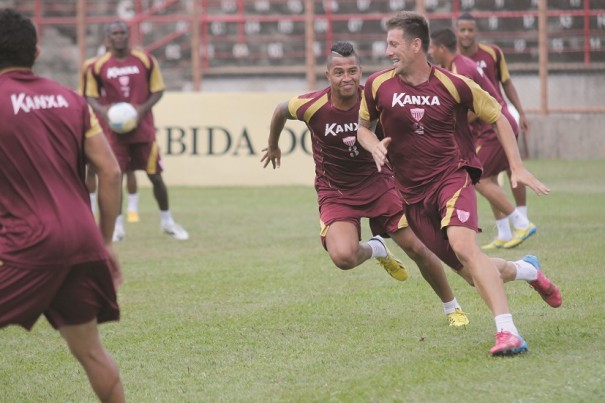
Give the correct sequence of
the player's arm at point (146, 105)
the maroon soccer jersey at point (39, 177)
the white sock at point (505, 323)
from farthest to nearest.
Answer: the player's arm at point (146, 105) → the white sock at point (505, 323) → the maroon soccer jersey at point (39, 177)

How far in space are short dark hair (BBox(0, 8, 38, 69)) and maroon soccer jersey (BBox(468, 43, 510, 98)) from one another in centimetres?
769

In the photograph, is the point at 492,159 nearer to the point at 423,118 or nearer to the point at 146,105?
the point at 146,105

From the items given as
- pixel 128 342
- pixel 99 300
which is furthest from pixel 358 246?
pixel 99 300

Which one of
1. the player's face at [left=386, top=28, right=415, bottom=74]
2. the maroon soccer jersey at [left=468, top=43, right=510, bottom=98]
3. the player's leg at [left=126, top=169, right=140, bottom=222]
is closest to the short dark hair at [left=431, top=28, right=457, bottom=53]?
the maroon soccer jersey at [left=468, top=43, right=510, bottom=98]

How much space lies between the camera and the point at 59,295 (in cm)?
515

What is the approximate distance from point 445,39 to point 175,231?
4.29m

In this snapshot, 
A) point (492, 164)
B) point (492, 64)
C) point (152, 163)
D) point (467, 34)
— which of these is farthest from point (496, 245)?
point (152, 163)

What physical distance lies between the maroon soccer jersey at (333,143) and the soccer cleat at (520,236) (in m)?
3.54

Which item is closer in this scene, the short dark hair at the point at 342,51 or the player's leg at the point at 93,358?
the player's leg at the point at 93,358

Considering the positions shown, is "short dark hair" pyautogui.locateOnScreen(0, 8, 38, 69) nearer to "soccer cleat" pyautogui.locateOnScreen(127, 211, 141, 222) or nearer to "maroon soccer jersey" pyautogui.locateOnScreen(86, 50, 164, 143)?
"maroon soccer jersey" pyautogui.locateOnScreen(86, 50, 164, 143)

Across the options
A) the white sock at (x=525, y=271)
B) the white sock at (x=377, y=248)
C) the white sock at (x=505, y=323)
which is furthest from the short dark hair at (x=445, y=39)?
the white sock at (x=505, y=323)

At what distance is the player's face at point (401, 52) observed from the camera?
742cm

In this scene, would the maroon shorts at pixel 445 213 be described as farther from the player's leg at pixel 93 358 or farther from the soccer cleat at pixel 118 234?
the soccer cleat at pixel 118 234

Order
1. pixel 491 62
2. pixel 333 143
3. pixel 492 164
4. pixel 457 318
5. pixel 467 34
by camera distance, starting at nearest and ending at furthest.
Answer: pixel 457 318 < pixel 333 143 < pixel 492 164 < pixel 467 34 < pixel 491 62
